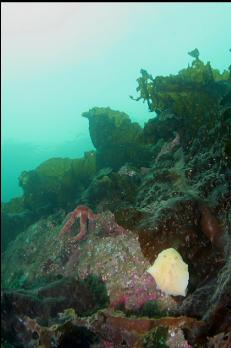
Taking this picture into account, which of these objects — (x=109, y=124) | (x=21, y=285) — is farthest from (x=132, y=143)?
(x=21, y=285)

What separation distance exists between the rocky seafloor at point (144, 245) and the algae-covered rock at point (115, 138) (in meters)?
0.04

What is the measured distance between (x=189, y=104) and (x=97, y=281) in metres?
3.01

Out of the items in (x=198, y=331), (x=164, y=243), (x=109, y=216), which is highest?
(x=109, y=216)

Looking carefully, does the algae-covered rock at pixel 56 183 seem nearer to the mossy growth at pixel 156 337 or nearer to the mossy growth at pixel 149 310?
the mossy growth at pixel 149 310

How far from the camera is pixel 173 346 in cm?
317

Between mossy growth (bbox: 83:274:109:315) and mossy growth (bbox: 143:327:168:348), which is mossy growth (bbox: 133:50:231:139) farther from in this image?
mossy growth (bbox: 143:327:168:348)

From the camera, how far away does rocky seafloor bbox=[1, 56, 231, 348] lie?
3.03m

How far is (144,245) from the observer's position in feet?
12.3

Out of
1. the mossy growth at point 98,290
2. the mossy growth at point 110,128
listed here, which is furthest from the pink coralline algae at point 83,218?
the mossy growth at point 110,128

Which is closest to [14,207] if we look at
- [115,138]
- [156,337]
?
[115,138]

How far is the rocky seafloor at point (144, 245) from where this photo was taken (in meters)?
3.03

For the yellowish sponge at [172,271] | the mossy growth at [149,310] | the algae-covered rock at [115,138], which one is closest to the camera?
the yellowish sponge at [172,271]

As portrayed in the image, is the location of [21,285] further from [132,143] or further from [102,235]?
[132,143]

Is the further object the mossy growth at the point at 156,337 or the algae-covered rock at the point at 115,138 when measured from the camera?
the algae-covered rock at the point at 115,138
